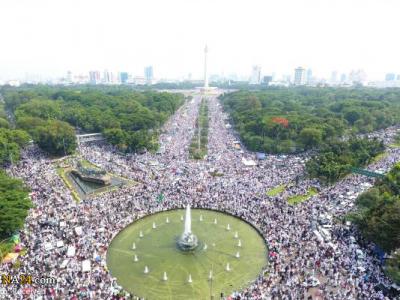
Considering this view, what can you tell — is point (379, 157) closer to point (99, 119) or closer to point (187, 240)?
point (187, 240)

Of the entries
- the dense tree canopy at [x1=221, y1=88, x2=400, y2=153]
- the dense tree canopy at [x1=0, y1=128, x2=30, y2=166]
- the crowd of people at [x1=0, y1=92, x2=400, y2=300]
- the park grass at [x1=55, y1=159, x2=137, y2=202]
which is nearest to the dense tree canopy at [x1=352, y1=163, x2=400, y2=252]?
the crowd of people at [x1=0, y1=92, x2=400, y2=300]

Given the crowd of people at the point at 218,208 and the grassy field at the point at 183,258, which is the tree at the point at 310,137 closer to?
the crowd of people at the point at 218,208

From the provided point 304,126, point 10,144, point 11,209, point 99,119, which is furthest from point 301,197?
point 99,119

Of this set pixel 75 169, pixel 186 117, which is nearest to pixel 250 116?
pixel 186 117

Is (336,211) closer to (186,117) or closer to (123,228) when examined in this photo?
(123,228)

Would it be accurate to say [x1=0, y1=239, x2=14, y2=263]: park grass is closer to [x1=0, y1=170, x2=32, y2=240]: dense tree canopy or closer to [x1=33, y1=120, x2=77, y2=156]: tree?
[x1=0, y1=170, x2=32, y2=240]: dense tree canopy

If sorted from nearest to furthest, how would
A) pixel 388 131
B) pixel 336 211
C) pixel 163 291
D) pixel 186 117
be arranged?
pixel 163 291 < pixel 336 211 < pixel 388 131 < pixel 186 117

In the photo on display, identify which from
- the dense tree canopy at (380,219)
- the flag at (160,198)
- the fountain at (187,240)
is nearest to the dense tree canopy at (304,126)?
the dense tree canopy at (380,219)
